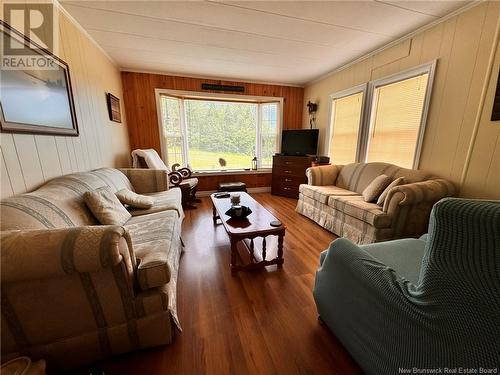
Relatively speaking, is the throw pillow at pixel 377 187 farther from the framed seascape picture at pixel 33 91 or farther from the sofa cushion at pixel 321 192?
the framed seascape picture at pixel 33 91

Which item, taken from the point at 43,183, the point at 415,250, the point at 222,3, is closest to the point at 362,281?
the point at 415,250

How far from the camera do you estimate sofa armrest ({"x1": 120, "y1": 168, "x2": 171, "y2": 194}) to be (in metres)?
2.74

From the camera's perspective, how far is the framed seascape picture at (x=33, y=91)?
1279 millimetres

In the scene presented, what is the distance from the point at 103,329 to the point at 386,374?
53.4 inches

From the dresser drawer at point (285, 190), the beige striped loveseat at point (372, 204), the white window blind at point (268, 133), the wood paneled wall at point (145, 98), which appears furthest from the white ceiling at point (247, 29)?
the dresser drawer at point (285, 190)

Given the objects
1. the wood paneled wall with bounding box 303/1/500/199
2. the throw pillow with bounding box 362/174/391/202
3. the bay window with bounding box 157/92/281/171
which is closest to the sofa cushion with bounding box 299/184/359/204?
the throw pillow with bounding box 362/174/391/202

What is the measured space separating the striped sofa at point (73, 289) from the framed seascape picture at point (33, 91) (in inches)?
24.0

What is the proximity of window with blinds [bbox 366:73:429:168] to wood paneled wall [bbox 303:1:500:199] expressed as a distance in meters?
0.15

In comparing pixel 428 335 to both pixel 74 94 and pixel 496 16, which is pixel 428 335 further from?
pixel 74 94

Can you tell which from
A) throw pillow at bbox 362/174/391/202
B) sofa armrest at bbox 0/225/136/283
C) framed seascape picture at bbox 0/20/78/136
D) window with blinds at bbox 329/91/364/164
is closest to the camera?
sofa armrest at bbox 0/225/136/283

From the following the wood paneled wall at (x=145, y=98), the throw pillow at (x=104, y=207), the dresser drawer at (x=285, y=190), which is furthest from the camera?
the dresser drawer at (x=285, y=190)

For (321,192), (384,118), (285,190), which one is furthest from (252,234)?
(285,190)

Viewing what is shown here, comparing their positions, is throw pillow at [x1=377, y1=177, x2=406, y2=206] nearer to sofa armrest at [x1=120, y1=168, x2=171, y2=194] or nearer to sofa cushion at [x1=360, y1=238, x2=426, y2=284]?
sofa cushion at [x1=360, y1=238, x2=426, y2=284]

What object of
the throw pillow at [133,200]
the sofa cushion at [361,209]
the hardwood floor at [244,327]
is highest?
the throw pillow at [133,200]
